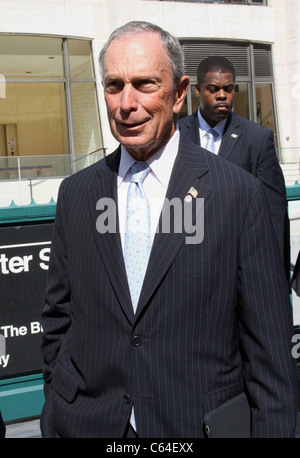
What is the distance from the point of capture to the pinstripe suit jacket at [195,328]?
1707mm

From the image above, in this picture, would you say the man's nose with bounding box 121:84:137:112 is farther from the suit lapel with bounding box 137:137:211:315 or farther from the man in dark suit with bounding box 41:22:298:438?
the suit lapel with bounding box 137:137:211:315

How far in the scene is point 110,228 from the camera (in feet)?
6.07

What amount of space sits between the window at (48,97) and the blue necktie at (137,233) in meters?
14.6

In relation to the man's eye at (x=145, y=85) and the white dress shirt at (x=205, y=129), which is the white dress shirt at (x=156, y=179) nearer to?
the man's eye at (x=145, y=85)

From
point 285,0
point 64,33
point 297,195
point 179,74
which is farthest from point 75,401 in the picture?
point 285,0

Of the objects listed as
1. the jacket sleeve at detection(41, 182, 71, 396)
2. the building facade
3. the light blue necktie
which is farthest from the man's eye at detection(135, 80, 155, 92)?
the building facade

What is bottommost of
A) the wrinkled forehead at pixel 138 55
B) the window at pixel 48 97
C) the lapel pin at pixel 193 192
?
the lapel pin at pixel 193 192

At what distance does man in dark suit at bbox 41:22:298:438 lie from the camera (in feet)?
5.61

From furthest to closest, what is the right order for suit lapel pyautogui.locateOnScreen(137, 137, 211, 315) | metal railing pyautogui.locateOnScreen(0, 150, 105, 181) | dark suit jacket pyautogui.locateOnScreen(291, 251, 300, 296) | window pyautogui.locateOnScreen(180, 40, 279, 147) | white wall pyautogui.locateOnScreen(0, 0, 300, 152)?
window pyautogui.locateOnScreen(180, 40, 279, 147) → white wall pyautogui.locateOnScreen(0, 0, 300, 152) → metal railing pyautogui.locateOnScreen(0, 150, 105, 181) → dark suit jacket pyautogui.locateOnScreen(291, 251, 300, 296) → suit lapel pyautogui.locateOnScreen(137, 137, 211, 315)

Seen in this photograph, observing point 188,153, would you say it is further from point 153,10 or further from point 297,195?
point 153,10

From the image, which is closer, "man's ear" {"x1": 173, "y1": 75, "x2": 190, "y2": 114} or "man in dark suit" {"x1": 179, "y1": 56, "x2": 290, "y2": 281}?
"man's ear" {"x1": 173, "y1": 75, "x2": 190, "y2": 114}

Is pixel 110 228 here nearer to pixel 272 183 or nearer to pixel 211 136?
pixel 272 183

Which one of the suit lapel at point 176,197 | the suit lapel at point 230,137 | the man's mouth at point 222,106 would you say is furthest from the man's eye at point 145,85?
the man's mouth at point 222,106

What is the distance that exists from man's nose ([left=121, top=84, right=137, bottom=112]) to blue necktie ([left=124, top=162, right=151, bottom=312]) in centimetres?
21
